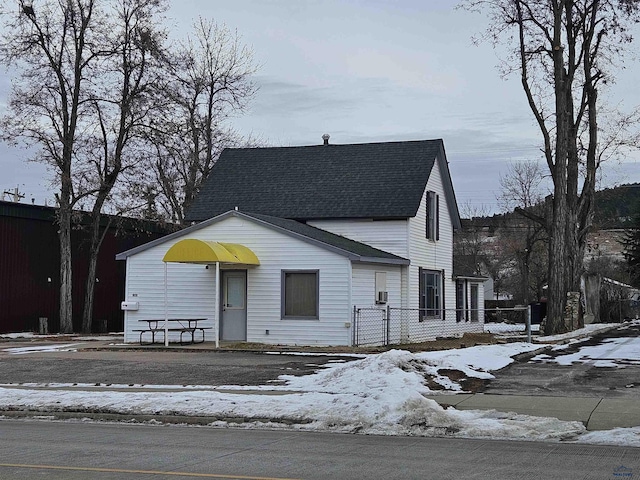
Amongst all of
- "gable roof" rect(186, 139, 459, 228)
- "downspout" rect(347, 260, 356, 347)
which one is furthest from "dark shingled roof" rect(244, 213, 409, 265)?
"gable roof" rect(186, 139, 459, 228)

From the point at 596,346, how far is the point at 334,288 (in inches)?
342

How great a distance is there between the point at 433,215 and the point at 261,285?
9112mm

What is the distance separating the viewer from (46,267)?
130 feet

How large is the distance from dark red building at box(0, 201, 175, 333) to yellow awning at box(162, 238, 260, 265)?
42.0 feet

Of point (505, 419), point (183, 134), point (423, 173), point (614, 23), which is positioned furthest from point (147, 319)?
point (614, 23)

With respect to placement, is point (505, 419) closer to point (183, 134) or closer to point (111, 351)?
point (111, 351)

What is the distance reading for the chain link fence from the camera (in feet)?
→ 92.0

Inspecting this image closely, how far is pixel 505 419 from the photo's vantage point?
13.5 m

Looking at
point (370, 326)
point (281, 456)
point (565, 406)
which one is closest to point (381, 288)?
point (370, 326)

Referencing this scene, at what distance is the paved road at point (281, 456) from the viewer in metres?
9.63

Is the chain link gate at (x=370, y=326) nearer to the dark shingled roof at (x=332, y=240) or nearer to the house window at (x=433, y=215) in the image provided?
the dark shingled roof at (x=332, y=240)

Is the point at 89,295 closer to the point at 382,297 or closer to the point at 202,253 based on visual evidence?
the point at 202,253

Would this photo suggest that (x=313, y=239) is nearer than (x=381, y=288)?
Yes

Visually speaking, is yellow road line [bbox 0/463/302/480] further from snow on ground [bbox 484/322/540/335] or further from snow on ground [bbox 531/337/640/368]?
snow on ground [bbox 484/322/540/335]
